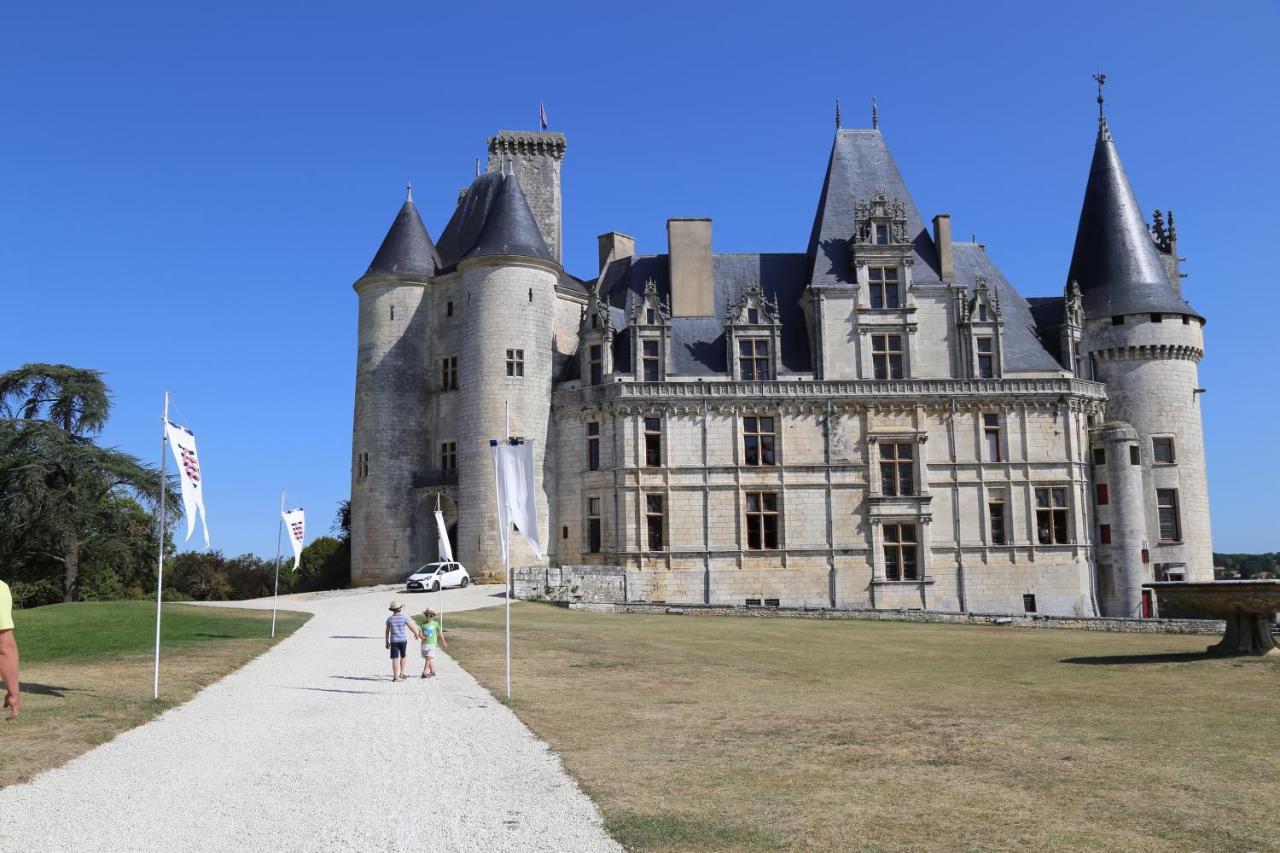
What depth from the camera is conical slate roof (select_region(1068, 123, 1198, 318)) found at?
1813 inches

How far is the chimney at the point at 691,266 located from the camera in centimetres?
4759

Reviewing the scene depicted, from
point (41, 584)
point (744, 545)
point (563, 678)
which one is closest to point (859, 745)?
point (563, 678)

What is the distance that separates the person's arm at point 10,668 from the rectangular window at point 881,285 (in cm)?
3744

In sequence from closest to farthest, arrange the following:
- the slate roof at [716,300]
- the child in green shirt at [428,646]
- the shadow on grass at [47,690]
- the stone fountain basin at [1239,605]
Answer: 1. the shadow on grass at [47,690]
2. the child in green shirt at [428,646]
3. the stone fountain basin at [1239,605]
4. the slate roof at [716,300]

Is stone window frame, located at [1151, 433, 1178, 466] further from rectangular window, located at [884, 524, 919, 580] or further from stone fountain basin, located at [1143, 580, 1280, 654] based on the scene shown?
stone fountain basin, located at [1143, 580, 1280, 654]

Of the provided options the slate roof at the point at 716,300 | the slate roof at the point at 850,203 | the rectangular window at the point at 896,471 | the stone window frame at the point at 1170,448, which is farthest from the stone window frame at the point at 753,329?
the stone window frame at the point at 1170,448

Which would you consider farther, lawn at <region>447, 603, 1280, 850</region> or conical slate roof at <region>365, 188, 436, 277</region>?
conical slate roof at <region>365, 188, 436, 277</region>

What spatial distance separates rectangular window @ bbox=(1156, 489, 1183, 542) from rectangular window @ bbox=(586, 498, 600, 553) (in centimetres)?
2297

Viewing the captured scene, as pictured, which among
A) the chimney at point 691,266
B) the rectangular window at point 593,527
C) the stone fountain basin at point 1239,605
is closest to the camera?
the stone fountain basin at point 1239,605

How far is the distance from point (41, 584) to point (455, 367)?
19642 mm

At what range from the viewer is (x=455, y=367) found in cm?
4728

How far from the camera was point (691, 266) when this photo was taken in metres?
47.7

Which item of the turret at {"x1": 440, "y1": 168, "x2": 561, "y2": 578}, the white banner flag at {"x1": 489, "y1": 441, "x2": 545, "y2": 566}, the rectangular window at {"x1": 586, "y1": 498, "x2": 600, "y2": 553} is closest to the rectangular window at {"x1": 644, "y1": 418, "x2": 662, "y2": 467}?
the rectangular window at {"x1": 586, "y1": 498, "x2": 600, "y2": 553}

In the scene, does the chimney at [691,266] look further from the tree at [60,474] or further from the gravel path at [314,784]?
the gravel path at [314,784]
